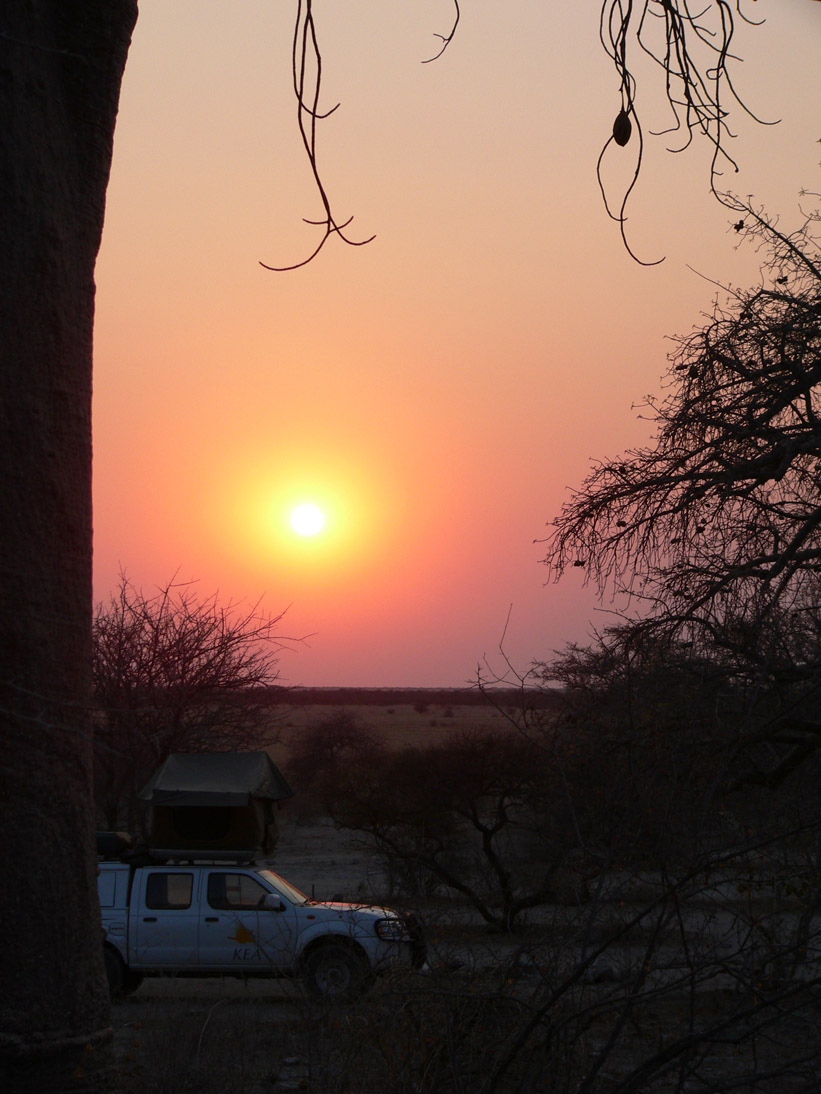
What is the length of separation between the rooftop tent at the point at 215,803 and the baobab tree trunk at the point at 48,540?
1042cm

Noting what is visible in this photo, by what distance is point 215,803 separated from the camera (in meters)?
13.2

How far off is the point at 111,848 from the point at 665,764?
9.67 meters

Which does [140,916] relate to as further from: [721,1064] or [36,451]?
[36,451]

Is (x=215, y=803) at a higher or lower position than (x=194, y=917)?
higher

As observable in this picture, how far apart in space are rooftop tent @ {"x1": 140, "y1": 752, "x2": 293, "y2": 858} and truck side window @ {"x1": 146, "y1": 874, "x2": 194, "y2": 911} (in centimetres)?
39

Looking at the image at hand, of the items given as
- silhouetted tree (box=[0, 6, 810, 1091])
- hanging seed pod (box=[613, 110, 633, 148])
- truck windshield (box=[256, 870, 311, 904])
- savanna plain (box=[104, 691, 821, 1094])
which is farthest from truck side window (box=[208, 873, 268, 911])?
hanging seed pod (box=[613, 110, 633, 148])

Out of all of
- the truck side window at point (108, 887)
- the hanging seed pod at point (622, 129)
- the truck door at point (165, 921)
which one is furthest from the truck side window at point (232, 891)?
the hanging seed pod at point (622, 129)

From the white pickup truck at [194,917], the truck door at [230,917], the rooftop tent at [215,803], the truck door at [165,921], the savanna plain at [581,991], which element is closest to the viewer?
the savanna plain at [581,991]

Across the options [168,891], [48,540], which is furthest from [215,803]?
[48,540]

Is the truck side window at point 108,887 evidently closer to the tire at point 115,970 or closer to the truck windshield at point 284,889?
the tire at point 115,970

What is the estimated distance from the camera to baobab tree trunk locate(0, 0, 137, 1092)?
115 inches

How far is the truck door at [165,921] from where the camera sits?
12.6 m

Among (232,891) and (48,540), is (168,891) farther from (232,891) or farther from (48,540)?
(48,540)

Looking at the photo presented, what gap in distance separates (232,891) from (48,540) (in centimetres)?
1116
